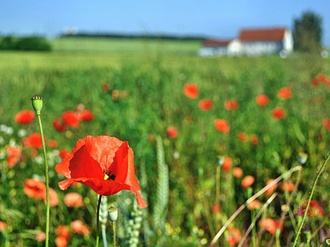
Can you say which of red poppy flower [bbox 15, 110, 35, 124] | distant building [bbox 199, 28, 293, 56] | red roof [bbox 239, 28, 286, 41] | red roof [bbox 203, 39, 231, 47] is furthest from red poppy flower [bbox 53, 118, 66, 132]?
red roof [bbox 239, 28, 286, 41]

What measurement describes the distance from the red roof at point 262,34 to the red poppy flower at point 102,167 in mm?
63670

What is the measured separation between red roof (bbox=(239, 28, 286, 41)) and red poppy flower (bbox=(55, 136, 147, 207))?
6367 centimetres

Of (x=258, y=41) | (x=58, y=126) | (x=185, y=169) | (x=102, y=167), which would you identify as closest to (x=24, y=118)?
(x=58, y=126)

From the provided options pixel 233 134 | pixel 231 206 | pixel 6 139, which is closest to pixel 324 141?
pixel 233 134

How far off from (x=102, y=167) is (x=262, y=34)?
6470 centimetres

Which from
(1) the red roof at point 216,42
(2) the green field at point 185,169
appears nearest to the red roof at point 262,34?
(1) the red roof at point 216,42

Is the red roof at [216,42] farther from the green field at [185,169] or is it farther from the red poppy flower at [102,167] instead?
the red poppy flower at [102,167]

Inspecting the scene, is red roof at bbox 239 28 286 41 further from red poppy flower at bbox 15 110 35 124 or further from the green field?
red poppy flower at bbox 15 110 35 124

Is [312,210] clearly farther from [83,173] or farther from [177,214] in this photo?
[83,173]

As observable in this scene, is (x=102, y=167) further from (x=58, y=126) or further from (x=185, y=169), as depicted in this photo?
(x=58, y=126)

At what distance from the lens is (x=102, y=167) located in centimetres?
98

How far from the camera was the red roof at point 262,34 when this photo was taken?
6378 cm

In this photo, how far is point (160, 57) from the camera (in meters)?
4.82

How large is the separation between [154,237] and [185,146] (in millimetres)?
1544
